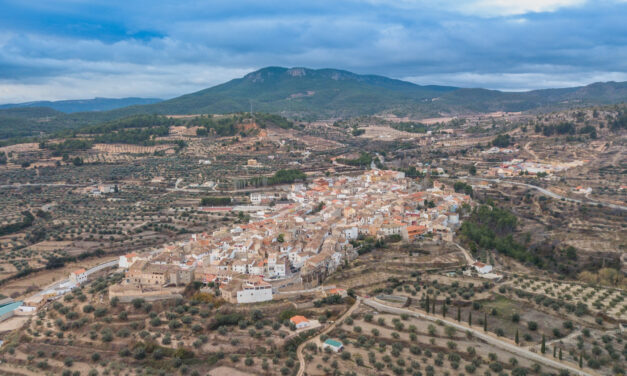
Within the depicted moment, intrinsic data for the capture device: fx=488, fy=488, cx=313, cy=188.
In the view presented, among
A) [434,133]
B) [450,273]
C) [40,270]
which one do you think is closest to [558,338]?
[450,273]

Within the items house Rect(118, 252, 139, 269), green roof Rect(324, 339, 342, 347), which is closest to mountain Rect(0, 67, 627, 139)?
house Rect(118, 252, 139, 269)

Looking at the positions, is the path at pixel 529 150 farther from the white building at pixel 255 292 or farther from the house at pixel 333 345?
the house at pixel 333 345

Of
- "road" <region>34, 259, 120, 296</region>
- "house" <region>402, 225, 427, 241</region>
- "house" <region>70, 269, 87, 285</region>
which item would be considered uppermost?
"house" <region>402, 225, 427, 241</region>

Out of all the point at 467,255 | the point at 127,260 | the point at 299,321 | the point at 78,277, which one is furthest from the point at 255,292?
the point at 467,255

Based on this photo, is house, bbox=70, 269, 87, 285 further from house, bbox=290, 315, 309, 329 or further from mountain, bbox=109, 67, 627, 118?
mountain, bbox=109, 67, 627, 118

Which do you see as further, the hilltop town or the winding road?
the hilltop town

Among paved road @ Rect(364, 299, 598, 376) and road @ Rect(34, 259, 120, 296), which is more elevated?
paved road @ Rect(364, 299, 598, 376)

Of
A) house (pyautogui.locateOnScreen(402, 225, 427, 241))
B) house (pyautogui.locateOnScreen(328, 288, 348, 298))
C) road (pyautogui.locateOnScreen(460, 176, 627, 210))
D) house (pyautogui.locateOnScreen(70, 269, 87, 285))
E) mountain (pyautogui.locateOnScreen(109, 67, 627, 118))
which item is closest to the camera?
house (pyautogui.locateOnScreen(328, 288, 348, 298))
